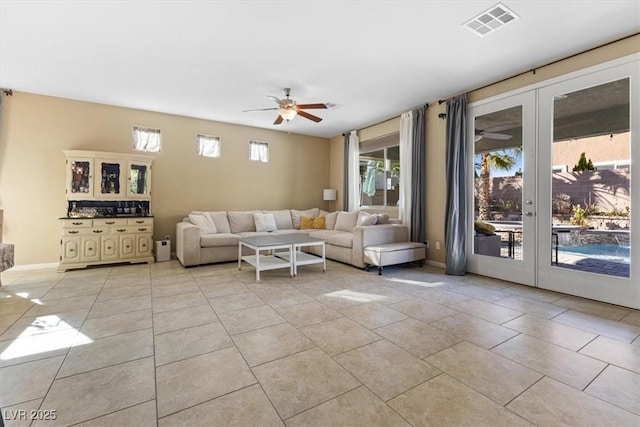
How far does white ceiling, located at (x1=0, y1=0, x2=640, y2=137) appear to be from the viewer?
8.46 ft

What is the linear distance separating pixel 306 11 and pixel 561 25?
7.92 feet

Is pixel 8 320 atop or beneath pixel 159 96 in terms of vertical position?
beneath

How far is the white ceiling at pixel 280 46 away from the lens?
2.58 meters

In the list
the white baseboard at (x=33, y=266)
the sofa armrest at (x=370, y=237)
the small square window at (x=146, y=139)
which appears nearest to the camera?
the white baseboard at (x=33, y=266)

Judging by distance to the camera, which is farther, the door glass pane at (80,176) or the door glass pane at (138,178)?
the door glass pane at (138,178)

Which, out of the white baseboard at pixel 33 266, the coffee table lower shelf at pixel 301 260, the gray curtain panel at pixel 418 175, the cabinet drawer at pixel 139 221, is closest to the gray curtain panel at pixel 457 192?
the gray curtain panel at pixel 418 175

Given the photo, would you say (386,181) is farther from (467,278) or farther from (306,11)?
(306,11)

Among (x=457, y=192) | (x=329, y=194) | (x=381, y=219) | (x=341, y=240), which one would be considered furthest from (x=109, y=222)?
(x=457, y=192)

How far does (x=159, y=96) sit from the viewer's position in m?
4.64

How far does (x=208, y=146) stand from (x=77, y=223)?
2.61 metres

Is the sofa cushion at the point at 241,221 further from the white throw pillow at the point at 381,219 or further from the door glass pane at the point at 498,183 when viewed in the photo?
the door glass pane at the point at 498,183

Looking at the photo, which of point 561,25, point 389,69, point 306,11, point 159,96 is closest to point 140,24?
point 306,11

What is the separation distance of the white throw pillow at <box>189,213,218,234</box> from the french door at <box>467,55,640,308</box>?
4481 mm

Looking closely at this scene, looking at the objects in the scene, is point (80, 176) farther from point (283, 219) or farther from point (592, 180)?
point (592, 180)
